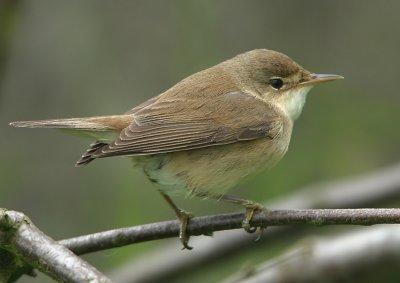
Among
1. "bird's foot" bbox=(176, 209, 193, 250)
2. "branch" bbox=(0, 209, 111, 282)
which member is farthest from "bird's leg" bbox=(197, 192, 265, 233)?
"branch" bbox=(0, 209, 111, 282)

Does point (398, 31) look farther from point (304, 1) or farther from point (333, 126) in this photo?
point (333, 126)

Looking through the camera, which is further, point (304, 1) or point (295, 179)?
point (304, 1)

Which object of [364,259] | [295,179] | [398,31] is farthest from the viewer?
[398,31]

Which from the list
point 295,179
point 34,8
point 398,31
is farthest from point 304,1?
point 34,8

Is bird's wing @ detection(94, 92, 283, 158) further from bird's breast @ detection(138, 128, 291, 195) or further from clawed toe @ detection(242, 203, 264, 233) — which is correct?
clawed toe @ detection(242, 203, 264, 233)

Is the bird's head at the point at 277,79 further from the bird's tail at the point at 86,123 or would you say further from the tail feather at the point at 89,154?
the tail feather at the point at 89,154

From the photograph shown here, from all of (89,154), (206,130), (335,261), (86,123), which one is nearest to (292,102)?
(206,130)

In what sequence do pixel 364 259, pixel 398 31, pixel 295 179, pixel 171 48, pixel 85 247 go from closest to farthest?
1. pixel 85 247
2. pixel 364 259
3. pixel 295 179
4. pixel 171 48
5. pixel 398 31

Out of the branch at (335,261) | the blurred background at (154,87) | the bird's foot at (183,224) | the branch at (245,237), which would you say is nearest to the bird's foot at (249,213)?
the bird's foot at (183,224)
